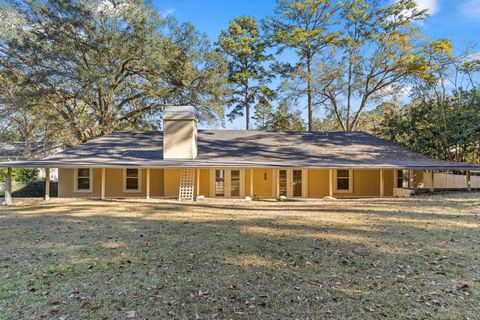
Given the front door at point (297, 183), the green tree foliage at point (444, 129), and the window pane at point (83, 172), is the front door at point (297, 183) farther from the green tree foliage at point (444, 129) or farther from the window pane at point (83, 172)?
the window pane at point (83, 172)

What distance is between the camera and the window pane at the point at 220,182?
1510 centimetres

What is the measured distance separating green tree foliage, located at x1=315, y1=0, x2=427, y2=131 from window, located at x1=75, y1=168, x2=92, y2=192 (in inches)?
728

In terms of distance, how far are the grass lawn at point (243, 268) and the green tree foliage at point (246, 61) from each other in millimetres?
20120

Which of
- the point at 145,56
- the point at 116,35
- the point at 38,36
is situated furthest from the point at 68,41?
the point at 145,56

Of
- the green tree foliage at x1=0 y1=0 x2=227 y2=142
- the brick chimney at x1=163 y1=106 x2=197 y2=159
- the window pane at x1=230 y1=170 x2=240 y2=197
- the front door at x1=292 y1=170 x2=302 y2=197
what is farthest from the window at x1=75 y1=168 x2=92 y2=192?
the front door at x1=292 y1=170 x2=302 y2=197

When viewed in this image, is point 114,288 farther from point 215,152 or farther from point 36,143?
point 36,143

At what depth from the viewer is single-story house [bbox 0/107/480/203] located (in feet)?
44.9

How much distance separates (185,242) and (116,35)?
15.8 m

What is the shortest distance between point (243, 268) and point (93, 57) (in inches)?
696

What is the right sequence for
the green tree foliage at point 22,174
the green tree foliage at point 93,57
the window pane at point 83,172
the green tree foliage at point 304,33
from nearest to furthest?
the window pane at point 83,172, the green tree foliage at point 93,57, the green tree foliage at point 22,174, the green tree foliage at point 304,33

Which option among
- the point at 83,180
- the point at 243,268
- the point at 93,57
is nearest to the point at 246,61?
the point at 93,57

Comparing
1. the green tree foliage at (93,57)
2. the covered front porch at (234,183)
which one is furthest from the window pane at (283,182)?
the green tree foliage at (93,57)

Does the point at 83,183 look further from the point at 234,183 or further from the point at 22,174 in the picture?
the point at 22,174

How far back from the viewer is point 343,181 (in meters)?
15.4
